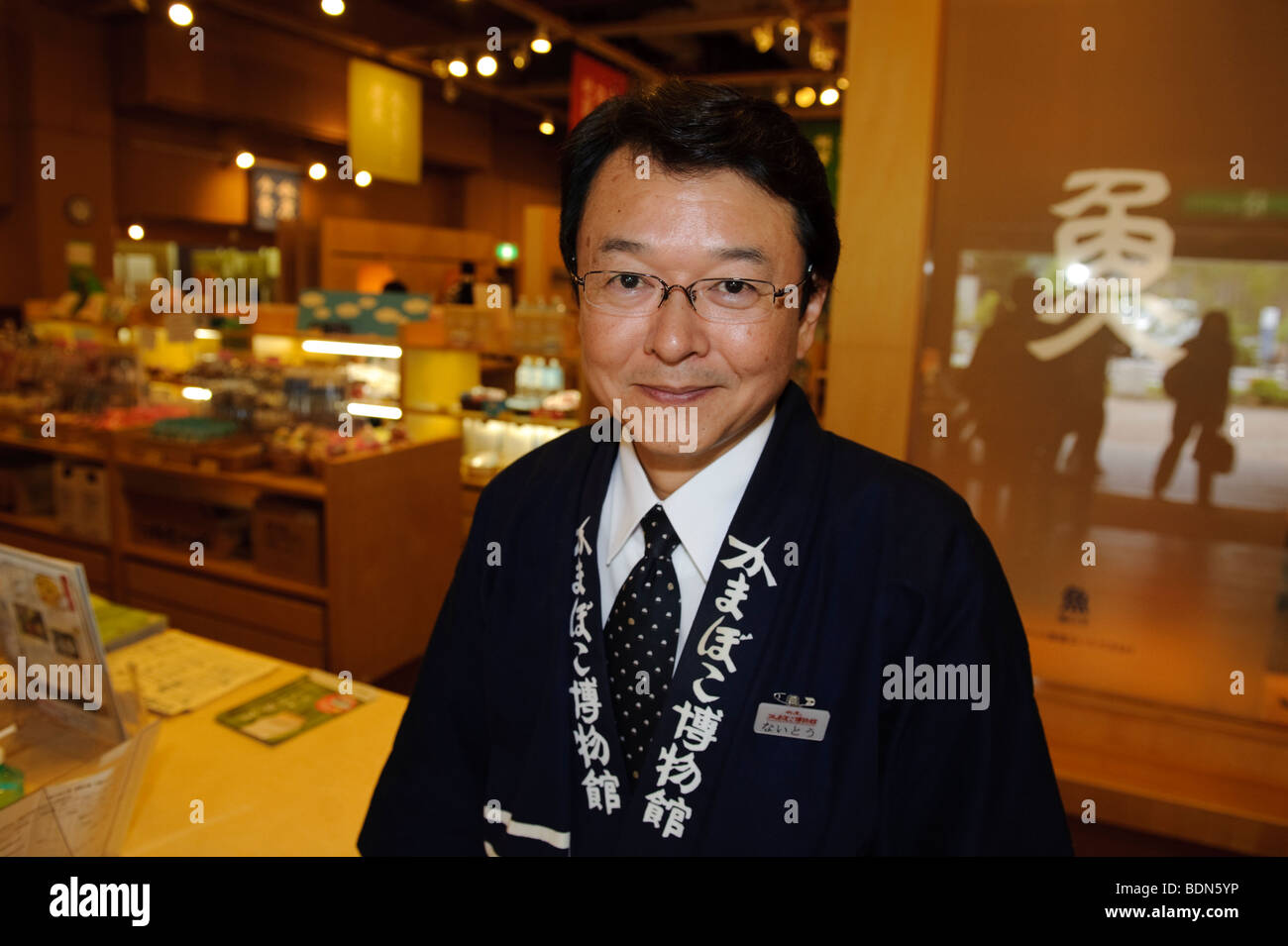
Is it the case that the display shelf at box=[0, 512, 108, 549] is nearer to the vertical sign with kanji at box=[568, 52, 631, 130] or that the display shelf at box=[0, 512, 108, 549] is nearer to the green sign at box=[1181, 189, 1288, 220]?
the vertical sign with kanji at box=[568, 52, 631, 130]

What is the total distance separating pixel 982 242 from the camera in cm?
288

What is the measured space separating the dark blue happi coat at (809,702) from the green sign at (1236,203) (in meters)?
2.18

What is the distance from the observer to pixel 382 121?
24.3 ft

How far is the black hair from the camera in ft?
3.50

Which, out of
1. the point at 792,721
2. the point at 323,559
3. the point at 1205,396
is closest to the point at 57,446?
the point at 323,559

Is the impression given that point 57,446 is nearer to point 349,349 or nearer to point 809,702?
point 349,349

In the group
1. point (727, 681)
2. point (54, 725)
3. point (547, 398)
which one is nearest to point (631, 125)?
point (727, 681)

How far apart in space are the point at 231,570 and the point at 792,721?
371cm

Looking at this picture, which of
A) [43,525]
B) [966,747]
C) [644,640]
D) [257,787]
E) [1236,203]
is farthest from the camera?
[43,525]

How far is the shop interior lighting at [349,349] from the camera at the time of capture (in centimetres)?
494

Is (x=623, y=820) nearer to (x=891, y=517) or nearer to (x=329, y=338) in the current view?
(x=891, y=517)

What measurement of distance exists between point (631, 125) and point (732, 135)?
14cm

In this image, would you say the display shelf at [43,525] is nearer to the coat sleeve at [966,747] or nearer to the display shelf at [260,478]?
the display shelf at [260,478]

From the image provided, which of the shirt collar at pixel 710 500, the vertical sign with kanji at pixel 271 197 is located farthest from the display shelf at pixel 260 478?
the vertical sign with kanji at pixel 271 197
